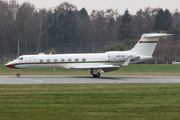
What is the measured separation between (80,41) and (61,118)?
67.5 m

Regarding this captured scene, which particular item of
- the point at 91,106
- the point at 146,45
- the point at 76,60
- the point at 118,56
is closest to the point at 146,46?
the point at 146,45

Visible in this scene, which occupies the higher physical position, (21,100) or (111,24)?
(111,24)

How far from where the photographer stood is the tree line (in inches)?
2657

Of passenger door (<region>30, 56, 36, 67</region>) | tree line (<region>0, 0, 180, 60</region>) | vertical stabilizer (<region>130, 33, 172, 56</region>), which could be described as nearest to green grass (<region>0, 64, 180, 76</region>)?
vertical stabilizer (<region>130, 33, 172, 56</region>)

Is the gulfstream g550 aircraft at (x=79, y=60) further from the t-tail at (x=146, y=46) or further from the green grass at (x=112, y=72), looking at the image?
the green grass at (x=112, y=72)

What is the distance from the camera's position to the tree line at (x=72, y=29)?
221ft

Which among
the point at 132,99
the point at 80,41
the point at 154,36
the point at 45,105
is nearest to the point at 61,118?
the point at 45,105

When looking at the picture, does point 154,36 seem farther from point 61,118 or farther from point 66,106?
point 61,118

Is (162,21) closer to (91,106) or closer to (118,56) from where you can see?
(118,56)

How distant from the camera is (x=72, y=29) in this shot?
254ft

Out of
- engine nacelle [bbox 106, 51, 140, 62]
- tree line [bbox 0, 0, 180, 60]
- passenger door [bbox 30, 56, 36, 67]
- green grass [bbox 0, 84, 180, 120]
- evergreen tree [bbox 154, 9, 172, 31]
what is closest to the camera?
green grass [bbox 0, 84, 180, 120]

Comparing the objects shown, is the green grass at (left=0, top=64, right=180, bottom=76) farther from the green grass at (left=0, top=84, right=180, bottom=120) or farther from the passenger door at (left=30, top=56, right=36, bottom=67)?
the green grass at (left=0, top=84, right=180, bottom=120)

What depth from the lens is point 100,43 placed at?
7738cm

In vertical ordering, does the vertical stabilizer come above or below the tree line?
below
